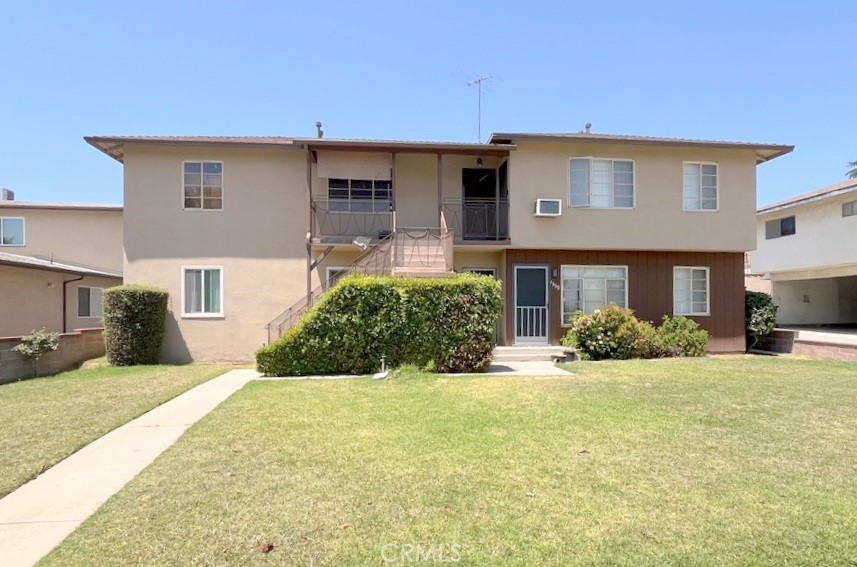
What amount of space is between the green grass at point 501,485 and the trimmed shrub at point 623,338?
515 cm

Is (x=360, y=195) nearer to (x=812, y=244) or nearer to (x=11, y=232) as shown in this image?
(x=11, y=232)

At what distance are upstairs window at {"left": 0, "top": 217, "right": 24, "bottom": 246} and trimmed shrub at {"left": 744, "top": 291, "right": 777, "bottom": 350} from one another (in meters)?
27.5

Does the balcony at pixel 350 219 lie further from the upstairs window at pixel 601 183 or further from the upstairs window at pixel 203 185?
the upstairs window at pixel 601 183

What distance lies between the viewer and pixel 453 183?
14734 millimetres

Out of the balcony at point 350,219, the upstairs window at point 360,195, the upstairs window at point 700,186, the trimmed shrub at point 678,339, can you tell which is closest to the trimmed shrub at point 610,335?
the trimmed shrub at point 678,339

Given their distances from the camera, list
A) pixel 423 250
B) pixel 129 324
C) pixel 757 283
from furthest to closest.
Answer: pixel 757 283, pixel 423 250, pixel 129 324

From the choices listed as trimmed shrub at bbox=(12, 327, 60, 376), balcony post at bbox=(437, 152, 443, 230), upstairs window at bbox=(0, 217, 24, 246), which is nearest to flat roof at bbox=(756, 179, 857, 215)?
balcony post at bbox=(437, 152, 443, 230)

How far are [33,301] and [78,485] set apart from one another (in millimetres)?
13771

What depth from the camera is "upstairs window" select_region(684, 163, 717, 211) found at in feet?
47.4

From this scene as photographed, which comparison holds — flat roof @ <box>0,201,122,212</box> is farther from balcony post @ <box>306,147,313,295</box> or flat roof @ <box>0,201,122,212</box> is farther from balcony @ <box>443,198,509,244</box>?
balcony @ <box>443,198,509,244</box>

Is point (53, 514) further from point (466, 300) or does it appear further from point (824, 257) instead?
point (824, 257)

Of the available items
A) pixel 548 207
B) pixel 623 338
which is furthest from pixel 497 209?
pixel 623 338

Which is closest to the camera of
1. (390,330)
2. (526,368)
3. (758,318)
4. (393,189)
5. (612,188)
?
(390,330)

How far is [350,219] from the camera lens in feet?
46.3
